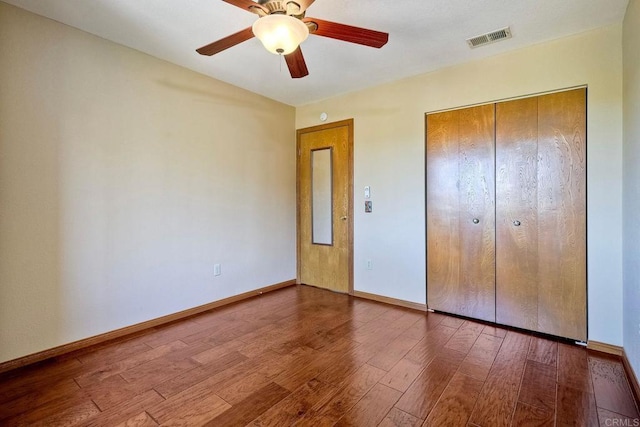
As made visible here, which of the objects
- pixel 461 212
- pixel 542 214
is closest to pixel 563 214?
pixel 542 214

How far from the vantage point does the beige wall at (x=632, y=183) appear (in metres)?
1.84

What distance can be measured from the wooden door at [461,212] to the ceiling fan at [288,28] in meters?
1.57

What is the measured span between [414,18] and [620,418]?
2.76m

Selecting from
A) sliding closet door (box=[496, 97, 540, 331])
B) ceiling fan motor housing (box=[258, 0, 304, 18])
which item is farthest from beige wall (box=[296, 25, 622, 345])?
ceiling fan motor housing (box=[258, 0, 304, 18])

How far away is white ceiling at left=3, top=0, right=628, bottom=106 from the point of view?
2.09 meters

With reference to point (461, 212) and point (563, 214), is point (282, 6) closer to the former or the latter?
point (461, 212)

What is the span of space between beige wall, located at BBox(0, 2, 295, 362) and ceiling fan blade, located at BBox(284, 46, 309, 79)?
1480 millimetres

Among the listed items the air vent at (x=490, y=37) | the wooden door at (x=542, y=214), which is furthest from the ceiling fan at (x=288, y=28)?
the wooden door at (x=542, y=214)

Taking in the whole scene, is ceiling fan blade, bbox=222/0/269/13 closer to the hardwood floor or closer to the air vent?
the air vent

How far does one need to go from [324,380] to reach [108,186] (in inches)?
91.2

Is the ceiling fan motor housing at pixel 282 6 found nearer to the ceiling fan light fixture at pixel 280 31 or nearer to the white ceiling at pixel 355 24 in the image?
the ceiling fan light fixture at pixel 280 31

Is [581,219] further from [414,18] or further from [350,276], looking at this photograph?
[350,276]

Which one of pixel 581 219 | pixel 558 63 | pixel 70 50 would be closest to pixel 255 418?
pixel 581 219

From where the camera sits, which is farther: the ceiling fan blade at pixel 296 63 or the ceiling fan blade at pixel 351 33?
the ceiling fan blade at pixel 296 63
